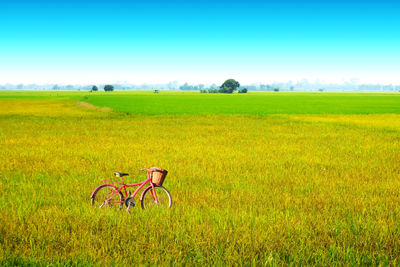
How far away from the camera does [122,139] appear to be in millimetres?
15961

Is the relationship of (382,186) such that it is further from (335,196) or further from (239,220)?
(239,220)

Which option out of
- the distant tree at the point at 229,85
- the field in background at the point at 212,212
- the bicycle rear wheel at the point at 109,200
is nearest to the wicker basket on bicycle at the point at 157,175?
the field in background at the point at 212,212

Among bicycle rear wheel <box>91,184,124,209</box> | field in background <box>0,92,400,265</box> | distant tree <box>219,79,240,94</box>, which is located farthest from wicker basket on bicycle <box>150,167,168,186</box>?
distant tree <box>219,79,240,94</box>

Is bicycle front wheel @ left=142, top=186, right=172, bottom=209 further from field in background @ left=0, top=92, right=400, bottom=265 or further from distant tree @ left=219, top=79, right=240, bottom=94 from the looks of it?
distant tree @ left=219, top=79, right=240, bottom=94

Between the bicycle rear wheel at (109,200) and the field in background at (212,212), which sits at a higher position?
the bicycle rear wheel at (109,200)

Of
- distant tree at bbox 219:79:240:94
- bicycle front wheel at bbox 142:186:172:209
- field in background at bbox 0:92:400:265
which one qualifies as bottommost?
field in background at bbox 0:92:400:265

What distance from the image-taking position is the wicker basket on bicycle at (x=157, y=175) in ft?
15.3

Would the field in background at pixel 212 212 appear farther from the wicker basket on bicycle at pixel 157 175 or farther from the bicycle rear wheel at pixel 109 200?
the wicker basket on bicycle at pixel 157 175

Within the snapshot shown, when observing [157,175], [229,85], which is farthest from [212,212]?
[229,85]

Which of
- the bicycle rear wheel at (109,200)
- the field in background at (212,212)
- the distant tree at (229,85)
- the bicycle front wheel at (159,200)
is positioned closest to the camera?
the field in background at (212,212)

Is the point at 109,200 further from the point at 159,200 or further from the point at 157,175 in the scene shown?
the point at 157,175

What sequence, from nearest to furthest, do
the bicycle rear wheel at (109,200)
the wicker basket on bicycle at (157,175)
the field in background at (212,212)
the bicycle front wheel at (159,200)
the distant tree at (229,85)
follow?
the field in background at (212,212) < the wicker basket on bicycle at (157,175) < the bicycle rear wheel at (109,200) < the bicycle front wheel at (159,200) < the distant tree at (229,85)

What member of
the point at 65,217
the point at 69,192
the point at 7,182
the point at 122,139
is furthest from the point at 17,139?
the point at 65,217

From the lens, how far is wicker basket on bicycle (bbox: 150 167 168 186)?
15.3ft
